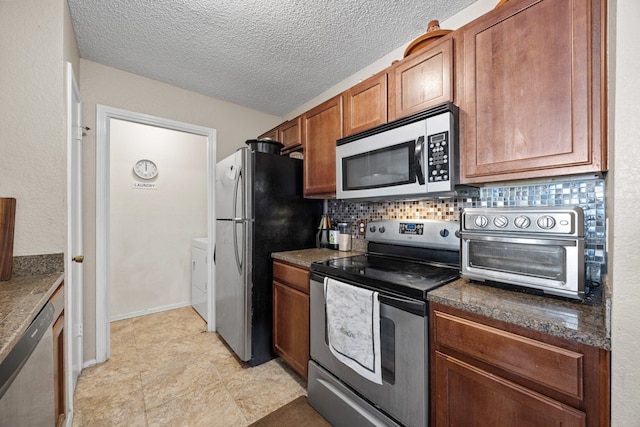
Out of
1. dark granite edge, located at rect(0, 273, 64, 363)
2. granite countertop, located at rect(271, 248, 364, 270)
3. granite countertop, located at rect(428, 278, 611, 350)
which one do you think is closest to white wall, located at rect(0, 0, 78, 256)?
dark granite edge, located at rect(0, 273, 64, 363)

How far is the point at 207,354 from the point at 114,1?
257 cm

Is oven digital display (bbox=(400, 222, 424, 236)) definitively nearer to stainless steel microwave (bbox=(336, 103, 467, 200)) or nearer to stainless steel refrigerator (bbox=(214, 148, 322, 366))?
stainless steel microwave (bbox=(336, 103, 467, 200))

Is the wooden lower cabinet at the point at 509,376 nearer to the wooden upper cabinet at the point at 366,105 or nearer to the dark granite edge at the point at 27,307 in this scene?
the wooden upper cabinet at the point at 366,105

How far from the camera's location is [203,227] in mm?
3688

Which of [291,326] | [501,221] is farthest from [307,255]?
[501,221]

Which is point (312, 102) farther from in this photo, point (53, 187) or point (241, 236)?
point (53, 187)

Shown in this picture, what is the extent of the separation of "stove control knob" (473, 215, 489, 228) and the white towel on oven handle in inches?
21.9

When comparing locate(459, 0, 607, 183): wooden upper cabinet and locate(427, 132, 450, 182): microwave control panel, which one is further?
locate(427, 132, 450, 182): microwave control panel

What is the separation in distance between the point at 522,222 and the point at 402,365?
31.1 inches

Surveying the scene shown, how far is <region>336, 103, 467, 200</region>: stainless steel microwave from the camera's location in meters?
1.31

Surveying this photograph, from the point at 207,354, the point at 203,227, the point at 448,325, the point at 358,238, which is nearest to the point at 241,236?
the point at 358,238

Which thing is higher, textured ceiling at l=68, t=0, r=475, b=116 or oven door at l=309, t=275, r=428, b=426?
textured ceiling at l=68, t=0, r=475, b=116

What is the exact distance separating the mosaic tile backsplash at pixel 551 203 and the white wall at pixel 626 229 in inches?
23.2

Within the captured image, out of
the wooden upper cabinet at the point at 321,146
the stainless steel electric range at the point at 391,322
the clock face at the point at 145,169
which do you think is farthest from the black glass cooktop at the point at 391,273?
the clock face at the point at 145,169
